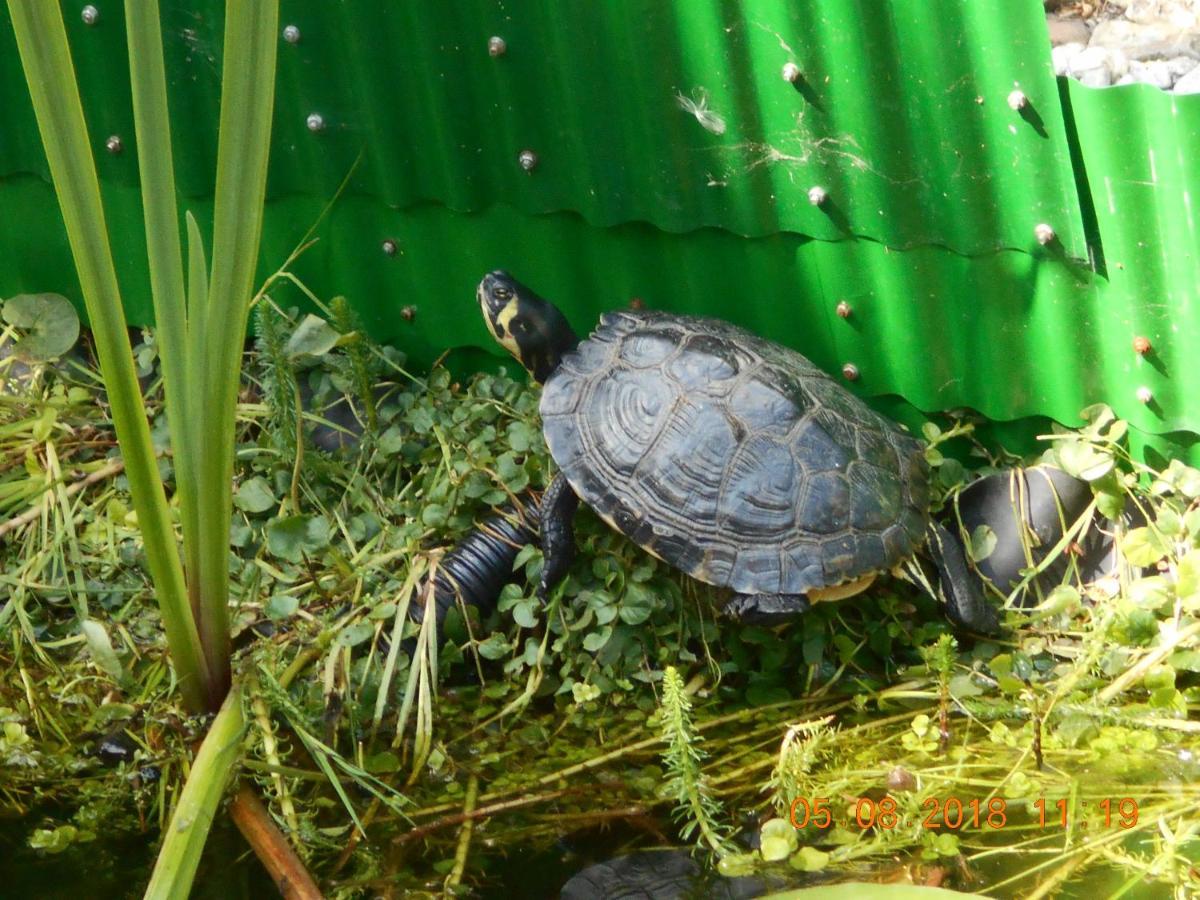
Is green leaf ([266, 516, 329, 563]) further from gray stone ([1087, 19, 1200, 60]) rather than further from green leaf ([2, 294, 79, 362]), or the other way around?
gray stone ([1087, 19, 1200, 60])

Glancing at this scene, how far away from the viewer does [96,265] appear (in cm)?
159

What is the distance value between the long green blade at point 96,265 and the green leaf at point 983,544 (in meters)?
1.55

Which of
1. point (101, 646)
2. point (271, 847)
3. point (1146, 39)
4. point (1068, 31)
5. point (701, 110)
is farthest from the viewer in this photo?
point (1068, 31)

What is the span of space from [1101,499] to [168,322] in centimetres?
181

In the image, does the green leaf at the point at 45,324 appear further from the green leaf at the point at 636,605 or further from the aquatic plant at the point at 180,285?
the green leaf at the point at 636,605

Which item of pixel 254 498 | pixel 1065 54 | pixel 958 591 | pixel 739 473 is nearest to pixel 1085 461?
pixel 958 591

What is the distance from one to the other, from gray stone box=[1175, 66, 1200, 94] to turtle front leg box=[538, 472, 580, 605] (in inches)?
58.6

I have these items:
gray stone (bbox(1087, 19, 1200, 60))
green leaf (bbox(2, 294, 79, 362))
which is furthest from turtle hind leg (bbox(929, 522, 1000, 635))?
green leaf (bbox(2, 294, 79, 362))

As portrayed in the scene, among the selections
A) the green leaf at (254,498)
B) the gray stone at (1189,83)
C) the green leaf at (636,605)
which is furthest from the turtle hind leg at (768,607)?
the gray stone at (1189,83)

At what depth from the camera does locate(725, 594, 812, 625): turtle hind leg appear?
7.39ft

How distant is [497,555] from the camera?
8.04 ft

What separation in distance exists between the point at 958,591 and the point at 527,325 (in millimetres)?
1056
